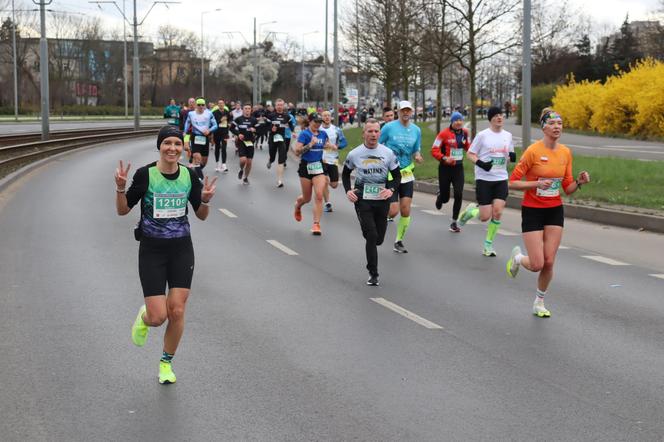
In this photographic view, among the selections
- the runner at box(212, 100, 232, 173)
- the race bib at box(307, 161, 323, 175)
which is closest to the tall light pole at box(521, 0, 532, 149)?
the runner at box(212, 100, 232, 173)

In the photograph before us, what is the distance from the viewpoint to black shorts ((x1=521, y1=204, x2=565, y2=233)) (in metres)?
8.22

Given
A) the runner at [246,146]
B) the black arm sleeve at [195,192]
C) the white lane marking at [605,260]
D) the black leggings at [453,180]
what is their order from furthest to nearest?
the runner at [246,146] < the black leggings at [453,180] < the white lane marking at [605,260] < the black arm sleeve at [195,192]

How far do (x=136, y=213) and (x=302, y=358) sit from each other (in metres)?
9.66

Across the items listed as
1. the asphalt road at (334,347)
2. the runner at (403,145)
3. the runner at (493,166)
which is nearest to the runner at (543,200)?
the asphalt road at (334,347)

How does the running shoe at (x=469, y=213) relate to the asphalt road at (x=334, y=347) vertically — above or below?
above

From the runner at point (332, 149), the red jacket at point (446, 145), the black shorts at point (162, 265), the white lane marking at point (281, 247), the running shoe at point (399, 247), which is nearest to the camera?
the black shorts at point (162, 265)

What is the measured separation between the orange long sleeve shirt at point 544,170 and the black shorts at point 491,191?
3661 mm

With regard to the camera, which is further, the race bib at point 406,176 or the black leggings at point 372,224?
the race bib at point 406,176

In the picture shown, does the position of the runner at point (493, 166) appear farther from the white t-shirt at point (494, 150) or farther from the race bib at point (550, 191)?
the race bib at point (550, 191)

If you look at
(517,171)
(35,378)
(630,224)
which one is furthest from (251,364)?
(630,224)

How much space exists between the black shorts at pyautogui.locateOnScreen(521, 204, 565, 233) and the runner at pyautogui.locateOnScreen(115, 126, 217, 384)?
312 centimetres

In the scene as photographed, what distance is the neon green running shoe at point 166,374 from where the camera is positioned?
616cm

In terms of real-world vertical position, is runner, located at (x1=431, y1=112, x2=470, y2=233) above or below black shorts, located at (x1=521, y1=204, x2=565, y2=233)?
above

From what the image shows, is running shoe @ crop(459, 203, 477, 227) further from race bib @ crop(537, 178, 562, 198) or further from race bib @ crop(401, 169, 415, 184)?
race bib @ crop(537, 178, 562, 198)
